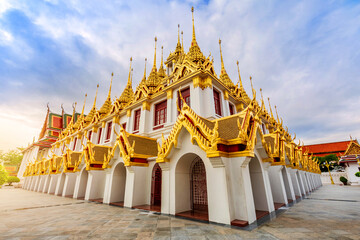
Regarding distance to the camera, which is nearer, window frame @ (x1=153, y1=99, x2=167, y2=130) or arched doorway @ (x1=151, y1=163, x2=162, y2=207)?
arched doorway @ (x1=151, y1=163, x2=162, y2=207)

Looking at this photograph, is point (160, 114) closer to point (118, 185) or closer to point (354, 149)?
point (118, 185)

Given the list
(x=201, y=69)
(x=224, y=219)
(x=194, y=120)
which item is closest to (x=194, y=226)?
(x=224, y=219)

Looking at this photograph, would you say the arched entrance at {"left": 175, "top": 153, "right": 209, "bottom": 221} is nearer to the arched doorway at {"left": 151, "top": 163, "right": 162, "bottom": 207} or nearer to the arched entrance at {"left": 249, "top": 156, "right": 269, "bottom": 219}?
the arched entrance at {"left": 249, "top": 156, "right": 269, "bottom": 219}

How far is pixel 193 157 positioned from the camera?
27.7 ft

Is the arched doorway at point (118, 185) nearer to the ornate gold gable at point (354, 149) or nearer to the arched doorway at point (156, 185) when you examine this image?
the arched doorway at point (156, 185)

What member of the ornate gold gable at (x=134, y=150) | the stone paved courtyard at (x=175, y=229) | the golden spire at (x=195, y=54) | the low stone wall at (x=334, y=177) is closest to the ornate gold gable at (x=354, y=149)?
the low stone wall at (x=334, y=177)

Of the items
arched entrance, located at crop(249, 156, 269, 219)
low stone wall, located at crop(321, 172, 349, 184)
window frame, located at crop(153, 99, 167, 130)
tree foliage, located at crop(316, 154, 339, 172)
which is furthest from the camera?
tree foliage, located at crop(316, 154, 339, 172)

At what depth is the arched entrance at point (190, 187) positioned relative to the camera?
25.7 ft

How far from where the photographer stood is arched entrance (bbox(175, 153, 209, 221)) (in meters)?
Answer: 7.84

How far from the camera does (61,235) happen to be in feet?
17.1

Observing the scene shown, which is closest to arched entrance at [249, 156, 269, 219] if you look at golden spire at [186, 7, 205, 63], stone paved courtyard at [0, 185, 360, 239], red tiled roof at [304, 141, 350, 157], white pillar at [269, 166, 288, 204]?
stone paved courtyard at [0, 185, 360, 239]

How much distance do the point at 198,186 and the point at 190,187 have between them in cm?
57

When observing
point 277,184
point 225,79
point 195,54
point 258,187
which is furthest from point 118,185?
point 225,79

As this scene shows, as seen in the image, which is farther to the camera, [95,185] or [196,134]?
[95,185]
